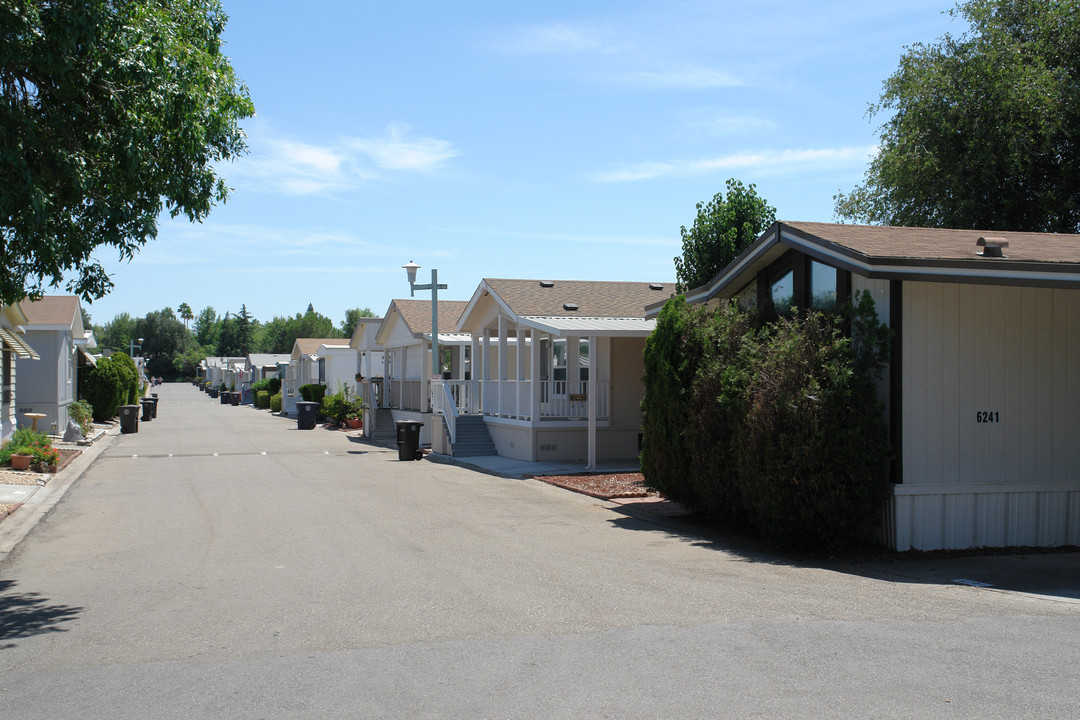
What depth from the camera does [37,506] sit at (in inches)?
545

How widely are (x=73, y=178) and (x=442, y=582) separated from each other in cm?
470

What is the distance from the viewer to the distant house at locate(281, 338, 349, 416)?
162 feet

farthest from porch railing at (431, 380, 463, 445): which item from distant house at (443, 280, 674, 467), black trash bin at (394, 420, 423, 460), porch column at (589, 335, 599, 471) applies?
porch column at (589, 335, 599, 471)

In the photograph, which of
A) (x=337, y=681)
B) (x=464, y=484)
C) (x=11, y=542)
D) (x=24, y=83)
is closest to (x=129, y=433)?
(x=464, y=484)

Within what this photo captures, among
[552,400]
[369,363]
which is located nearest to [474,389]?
[552,400]

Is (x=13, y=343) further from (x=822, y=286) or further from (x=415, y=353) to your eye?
(x=822, y=286)

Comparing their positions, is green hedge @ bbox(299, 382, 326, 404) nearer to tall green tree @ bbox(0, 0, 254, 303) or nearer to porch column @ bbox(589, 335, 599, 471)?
porch column @ bbox(589, 335, 599, 471)

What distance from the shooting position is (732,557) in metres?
9.71

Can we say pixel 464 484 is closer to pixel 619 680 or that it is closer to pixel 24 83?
pixel 24 83

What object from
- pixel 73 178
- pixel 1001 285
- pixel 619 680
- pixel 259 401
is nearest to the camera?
pixel 619 680

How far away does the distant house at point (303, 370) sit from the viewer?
4941cm

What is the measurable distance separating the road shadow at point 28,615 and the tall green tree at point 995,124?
19.9 m

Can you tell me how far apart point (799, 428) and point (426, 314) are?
21.9 metres

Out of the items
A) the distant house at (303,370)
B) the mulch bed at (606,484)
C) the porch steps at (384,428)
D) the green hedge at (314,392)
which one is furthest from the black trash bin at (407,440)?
the distant house at (303,370)
